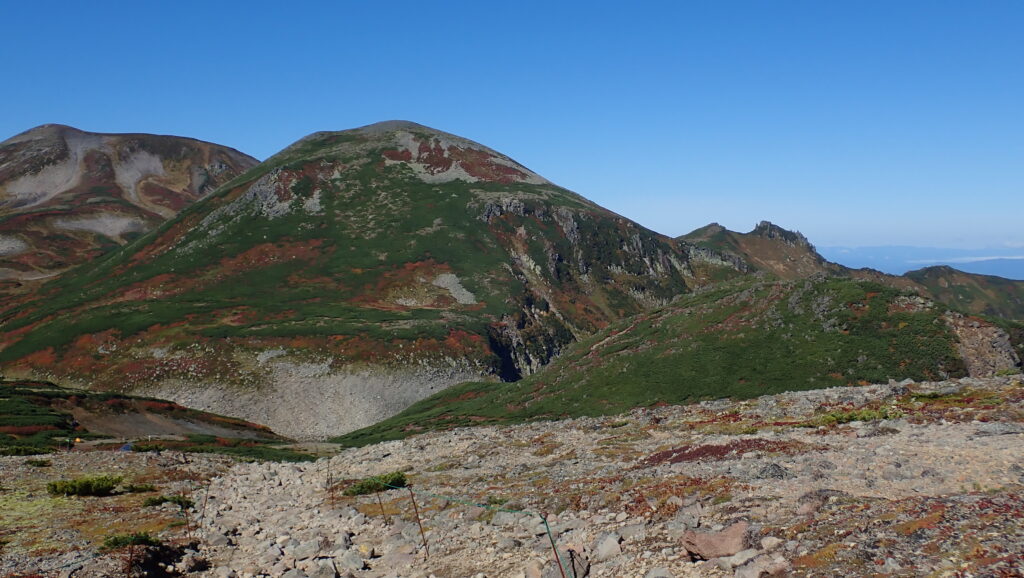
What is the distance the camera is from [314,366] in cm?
8969

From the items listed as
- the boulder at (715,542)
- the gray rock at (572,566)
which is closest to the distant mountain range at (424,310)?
the boulder at (715,542)

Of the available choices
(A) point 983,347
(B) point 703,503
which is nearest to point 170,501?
(B) point 703,503

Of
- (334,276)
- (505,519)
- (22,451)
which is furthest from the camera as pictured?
(334,276)

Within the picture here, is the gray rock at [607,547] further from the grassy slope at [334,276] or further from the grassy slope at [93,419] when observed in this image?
the grassy slope at [334,276]

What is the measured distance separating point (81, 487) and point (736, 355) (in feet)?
162

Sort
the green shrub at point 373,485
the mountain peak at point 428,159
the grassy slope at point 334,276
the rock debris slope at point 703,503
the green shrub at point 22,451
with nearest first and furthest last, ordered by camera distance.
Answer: the rock debris slope at point 703,503, the green shrub at point 373,485, the green shrub at point 22,451, the grassy slope at point 334,276, the mountain peak at point 428,159

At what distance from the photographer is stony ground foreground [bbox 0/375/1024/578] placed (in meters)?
13.2

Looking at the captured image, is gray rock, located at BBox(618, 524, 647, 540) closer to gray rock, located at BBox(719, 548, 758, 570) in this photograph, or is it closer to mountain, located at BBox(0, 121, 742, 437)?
gray rock, located at BBox(719, 548, 758, 570)

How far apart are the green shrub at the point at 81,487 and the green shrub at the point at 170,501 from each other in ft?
9.90

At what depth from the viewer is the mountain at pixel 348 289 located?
87.6m

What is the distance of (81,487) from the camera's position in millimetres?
28406

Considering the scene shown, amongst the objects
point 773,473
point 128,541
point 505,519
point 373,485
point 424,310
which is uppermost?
point 424,310

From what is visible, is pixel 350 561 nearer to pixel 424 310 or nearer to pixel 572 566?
pixel 572 566

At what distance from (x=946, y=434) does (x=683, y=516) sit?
1433 cm
